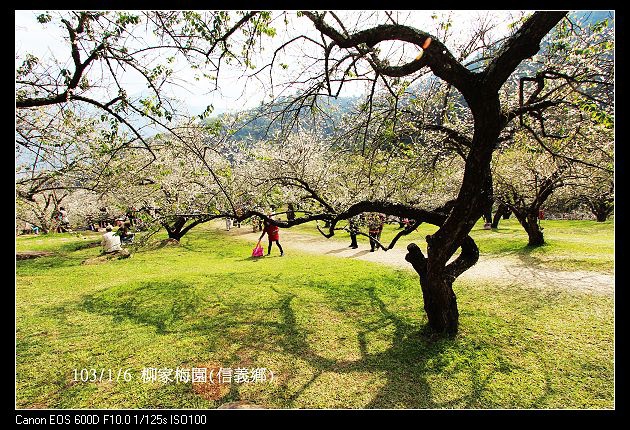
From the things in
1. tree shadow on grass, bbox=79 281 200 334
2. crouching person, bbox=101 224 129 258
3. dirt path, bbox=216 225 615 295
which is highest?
crouching person, bbox=101 224 129 258

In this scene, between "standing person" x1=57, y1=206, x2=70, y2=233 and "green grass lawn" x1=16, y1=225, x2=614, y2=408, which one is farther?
"standing person" x1=57, y1=206, x2=70, y2=233

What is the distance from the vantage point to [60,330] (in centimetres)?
625

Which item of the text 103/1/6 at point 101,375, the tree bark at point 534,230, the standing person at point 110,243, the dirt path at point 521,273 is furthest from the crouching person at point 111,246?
the tree bark at point 534,230

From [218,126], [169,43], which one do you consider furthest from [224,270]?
[169,43]

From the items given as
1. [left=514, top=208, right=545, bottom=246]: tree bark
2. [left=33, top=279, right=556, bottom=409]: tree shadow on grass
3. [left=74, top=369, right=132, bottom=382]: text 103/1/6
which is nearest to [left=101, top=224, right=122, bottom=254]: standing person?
[left=33, top=279, right=556, bottom=409]: tree shadow on grass

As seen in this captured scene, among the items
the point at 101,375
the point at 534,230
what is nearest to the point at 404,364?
the point at 101,375

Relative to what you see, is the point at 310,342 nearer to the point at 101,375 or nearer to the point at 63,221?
the point at 101,375

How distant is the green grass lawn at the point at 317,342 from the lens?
4199 mm

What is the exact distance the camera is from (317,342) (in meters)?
5.69

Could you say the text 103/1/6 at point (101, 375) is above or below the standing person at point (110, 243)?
below

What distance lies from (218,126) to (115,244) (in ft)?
→ 38.0

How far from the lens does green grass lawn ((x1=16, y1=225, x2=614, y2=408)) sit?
4199 mm

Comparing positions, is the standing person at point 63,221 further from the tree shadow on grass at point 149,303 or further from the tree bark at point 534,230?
the tree bark at point 534,230

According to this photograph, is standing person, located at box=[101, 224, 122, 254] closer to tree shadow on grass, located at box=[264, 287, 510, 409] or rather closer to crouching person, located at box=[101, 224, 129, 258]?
crouching person, located at box=[101, 224, 129, 258]
